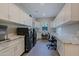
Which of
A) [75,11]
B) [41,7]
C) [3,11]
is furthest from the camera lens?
[41,7]

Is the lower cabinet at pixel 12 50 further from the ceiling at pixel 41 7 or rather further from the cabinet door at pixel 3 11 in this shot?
the ceiling at pixel 41 7

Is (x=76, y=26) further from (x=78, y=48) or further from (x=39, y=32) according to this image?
(x=39, y=32)

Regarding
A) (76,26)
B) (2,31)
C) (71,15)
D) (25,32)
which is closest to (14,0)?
(2,31)

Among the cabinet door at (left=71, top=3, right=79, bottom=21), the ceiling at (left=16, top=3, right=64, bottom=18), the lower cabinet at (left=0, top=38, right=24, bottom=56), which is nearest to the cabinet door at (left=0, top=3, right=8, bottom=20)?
the lower cabinet at (left=0, top=38, right=24, bottom=56)

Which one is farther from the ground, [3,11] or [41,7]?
[41,7]

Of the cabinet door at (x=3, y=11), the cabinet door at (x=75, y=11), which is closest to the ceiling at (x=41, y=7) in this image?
the cabinet door at (x=75, y=11)

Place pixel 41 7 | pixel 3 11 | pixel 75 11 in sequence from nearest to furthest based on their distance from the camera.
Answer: pixel 3 11
pixel 75 11
pixel 41 7

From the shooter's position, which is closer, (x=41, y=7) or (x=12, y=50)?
(x=12, y=50)

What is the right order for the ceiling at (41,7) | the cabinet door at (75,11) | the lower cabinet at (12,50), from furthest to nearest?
the ceiling at (41,7)
the cabinet door at (75,11)
the lower cabinet at (12,50)

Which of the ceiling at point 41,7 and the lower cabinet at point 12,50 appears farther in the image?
the ceiling at point 41,7

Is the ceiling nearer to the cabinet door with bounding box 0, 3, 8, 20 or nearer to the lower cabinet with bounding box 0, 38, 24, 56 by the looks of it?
the lower cabinet with bounding box 0, 38, 24, 56

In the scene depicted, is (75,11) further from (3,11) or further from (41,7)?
(41,7)

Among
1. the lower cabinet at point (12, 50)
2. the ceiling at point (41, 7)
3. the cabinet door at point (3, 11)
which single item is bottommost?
the lower cabinet at point (12, 50)

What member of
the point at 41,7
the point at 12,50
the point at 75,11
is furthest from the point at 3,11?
the point at 41,7
